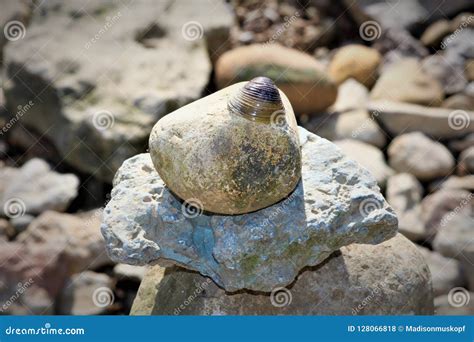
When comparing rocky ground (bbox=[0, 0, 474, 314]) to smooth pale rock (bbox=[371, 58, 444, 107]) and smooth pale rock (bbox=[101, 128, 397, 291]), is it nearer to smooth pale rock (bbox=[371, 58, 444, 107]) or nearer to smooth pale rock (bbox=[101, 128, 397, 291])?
smooth pale rock (bbox=[371, 58, 444, 107])

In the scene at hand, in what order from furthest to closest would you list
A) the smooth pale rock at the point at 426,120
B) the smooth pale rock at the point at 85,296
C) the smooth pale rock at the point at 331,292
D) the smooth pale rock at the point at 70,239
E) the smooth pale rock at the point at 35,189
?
1. the smooth pale rock at the point at 426,120
2. the smooth pale rock at the point at 35,189
3. the smooth pale rock at the point at 70,239
4. the smooth pale rock at the point at 85,296
5. the smooth pale rock at the point at 331,292

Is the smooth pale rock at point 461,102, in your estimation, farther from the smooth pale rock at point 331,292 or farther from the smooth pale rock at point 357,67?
the smooth pale rock at point 331,292

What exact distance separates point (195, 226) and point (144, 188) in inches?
12.5

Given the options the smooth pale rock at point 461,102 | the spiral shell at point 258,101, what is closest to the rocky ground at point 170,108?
the smooth pale rock at point 461,102

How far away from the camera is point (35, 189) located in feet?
17.6

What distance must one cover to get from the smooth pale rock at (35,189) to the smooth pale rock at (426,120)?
8.42 feet

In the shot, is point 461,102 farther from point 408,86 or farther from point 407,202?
point 407,202

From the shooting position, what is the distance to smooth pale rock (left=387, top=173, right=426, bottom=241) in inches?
199

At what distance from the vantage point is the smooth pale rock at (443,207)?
504cm

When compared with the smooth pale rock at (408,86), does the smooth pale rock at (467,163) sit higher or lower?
lower

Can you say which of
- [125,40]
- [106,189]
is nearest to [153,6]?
[125,40]

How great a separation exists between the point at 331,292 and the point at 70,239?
223 centimetres

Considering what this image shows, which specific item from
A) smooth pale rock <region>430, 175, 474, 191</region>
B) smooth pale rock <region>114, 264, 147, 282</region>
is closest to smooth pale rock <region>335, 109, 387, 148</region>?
smooth pale rock <region>430, 175, 474, 191</region>

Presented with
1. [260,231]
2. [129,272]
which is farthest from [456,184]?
[260,231]
